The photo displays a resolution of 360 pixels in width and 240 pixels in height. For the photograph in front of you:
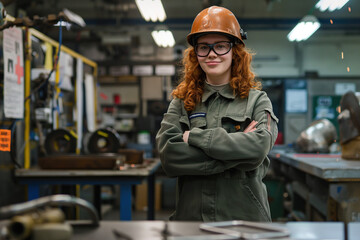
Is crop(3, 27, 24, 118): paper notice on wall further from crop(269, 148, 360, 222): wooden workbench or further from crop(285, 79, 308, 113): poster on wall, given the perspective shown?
crop(285, 79, 308, 113): poster on wall

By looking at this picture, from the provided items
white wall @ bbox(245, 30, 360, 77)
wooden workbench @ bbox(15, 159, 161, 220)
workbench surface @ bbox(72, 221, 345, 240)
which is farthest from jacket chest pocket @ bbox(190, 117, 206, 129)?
white wall @ bbox(245, 30, 360, 77)

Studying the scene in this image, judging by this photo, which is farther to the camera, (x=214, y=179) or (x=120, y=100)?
(x=120, y=100)

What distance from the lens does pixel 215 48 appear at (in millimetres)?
1602

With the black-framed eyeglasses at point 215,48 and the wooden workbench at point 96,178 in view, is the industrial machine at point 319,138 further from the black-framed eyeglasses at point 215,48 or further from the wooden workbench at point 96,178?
the black-framed eyeglasses at point 215,48

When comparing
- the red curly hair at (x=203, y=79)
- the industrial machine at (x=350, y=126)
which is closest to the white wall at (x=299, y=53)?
the industrial machine at (x=350, y=126)

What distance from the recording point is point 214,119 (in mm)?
1602

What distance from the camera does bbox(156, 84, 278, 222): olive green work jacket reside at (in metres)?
1.47

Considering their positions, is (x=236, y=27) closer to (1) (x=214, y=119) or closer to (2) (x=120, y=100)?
(1) (x=214, y=119)

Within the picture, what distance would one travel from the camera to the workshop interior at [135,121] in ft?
2.99

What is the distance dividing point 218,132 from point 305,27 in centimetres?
391

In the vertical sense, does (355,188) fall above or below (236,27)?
below

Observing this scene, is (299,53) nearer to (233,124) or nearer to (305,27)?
(305,27)

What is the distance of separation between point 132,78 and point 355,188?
554 centimetres

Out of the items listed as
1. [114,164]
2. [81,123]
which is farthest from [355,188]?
[81,123]
